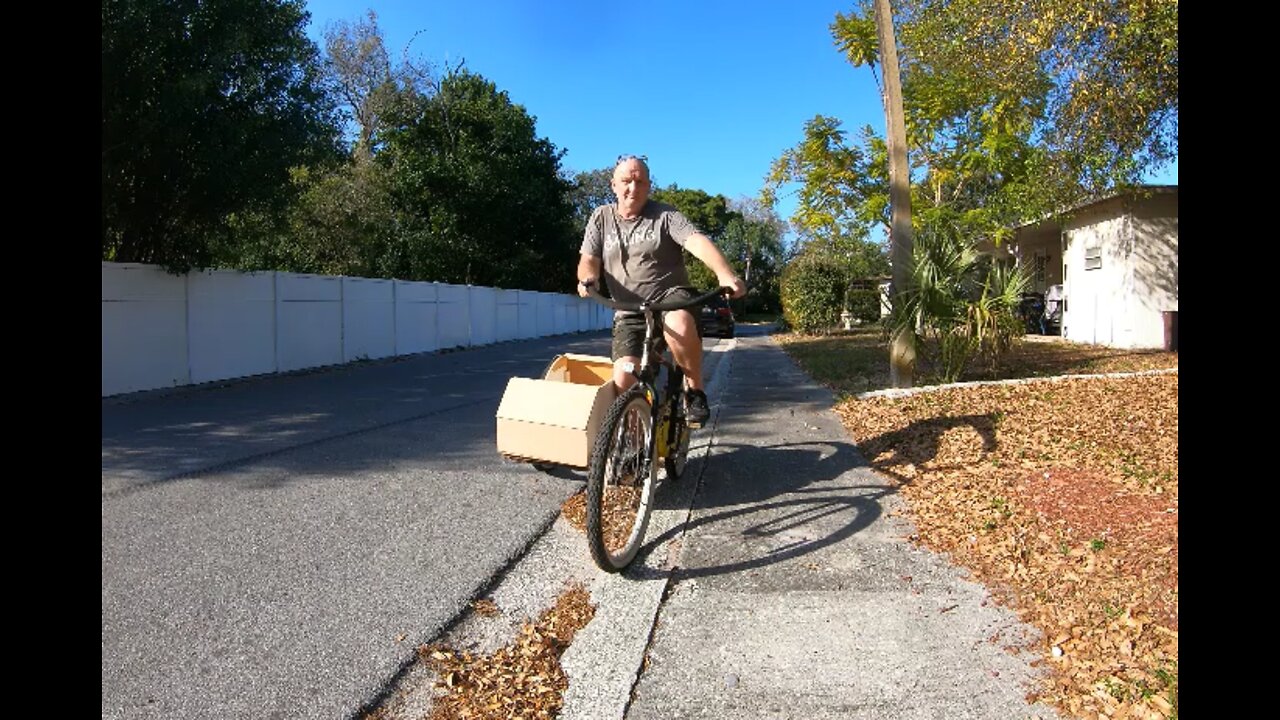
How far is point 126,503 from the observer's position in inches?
175

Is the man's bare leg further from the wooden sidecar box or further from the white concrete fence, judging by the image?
the white concrete fence

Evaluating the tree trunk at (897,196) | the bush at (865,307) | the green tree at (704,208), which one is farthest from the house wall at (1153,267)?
the green tree at (704,208)

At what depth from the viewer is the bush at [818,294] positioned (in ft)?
77.9

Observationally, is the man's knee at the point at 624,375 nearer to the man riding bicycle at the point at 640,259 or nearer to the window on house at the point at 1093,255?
the man riding bicycle at the point at 640,259

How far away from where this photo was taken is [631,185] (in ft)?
13.2

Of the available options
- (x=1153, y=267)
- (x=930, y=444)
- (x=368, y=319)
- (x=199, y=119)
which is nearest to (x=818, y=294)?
(x=1153, y=267)

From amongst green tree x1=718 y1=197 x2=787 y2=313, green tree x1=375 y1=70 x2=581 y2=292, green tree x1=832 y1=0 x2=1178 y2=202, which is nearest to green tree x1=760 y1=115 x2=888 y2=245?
green tree x1=832 y1=0 x2=1178 y2=202

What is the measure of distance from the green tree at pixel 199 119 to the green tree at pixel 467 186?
16.0 meters

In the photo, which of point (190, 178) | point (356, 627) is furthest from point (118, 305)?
point (356, 627)

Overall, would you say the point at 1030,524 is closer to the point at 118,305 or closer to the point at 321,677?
the point at 321,677

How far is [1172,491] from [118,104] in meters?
11.6

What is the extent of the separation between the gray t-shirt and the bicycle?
0.67ft

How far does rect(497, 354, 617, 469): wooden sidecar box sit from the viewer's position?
11.7 ft

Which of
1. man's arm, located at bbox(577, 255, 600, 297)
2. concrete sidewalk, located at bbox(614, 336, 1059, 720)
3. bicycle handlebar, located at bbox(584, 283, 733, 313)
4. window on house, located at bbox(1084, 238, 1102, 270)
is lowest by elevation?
concrete sidewalk, located at bbox(614, 336, 1059, 720)
